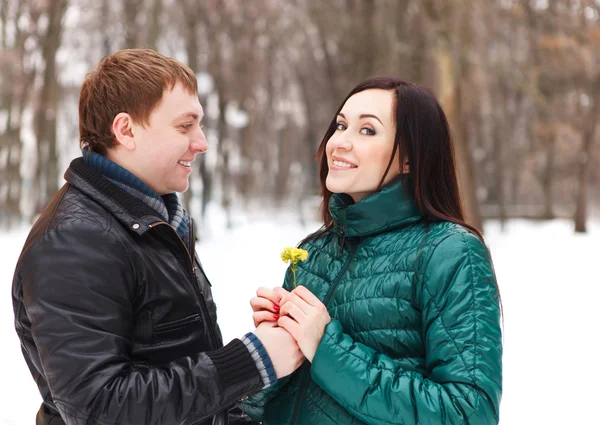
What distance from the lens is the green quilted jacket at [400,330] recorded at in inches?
72.1

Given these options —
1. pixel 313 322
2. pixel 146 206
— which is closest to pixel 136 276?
pixel 146 206

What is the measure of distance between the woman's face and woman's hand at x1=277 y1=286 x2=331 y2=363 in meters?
0.43

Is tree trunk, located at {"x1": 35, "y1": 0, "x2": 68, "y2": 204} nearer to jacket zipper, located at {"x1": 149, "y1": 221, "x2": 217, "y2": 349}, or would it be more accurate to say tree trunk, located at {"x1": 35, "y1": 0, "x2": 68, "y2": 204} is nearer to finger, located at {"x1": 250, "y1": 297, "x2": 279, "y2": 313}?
jacket zipper, located at {"x1": 149, "y1": 221, "x2": 217, "y2": 349}

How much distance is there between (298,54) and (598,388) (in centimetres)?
1699

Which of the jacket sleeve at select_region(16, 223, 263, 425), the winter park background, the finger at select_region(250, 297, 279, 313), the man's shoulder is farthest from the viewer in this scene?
the winter park background

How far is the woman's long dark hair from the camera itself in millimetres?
2127

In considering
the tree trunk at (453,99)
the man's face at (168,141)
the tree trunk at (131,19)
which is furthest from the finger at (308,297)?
the tree trunk at (131,19)

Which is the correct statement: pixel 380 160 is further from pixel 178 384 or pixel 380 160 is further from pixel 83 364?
pixel 83 364

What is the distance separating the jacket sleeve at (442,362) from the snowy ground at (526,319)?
3.86 m

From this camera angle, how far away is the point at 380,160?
2178 millimetres

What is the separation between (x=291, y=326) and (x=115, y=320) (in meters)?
0.53

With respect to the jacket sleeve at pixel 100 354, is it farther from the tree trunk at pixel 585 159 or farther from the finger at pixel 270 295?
the tree trunk at pixel 585 159

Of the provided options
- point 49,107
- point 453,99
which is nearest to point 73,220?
point 453,99

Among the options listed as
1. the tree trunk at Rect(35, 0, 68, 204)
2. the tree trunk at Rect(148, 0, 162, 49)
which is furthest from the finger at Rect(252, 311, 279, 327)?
the tree trunk at Rect(35, 0, 68, 204)
